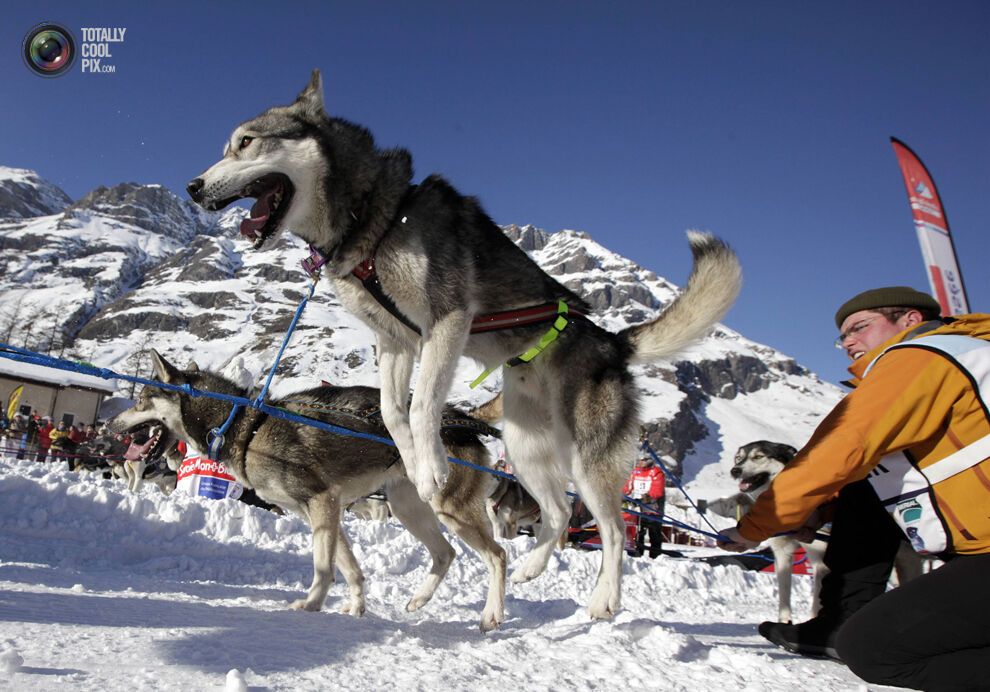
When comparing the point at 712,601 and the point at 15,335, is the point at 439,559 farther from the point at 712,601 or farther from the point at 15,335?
the point at 15,335

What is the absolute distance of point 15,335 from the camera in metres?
63.9

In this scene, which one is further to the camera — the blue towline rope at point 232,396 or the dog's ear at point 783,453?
the dog's ear at point 783,453

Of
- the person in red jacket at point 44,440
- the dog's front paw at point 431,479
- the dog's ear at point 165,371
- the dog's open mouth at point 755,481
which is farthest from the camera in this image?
the person in red jacket at point 44,440

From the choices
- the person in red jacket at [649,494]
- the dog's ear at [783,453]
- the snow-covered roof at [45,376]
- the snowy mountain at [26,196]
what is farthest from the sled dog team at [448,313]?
the snowy mountain at [26,196]

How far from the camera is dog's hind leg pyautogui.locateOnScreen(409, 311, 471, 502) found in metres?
2.47

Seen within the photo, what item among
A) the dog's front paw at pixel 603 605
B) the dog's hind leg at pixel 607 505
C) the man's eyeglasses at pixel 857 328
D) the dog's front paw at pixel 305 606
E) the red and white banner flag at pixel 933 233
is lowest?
the dog's front paw at pixel 305 606

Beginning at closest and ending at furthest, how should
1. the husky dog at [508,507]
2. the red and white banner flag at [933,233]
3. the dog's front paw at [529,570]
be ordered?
the dog's front paw at [529,570] → the red and white banner flag at [933,233] → the husky dog at [508,507]

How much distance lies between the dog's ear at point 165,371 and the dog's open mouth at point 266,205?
239 cm

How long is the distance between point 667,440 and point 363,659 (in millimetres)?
89502

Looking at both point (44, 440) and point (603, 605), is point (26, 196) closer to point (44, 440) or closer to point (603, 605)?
point (44, 440)

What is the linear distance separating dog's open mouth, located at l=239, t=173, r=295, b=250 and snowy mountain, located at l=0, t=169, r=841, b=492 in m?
63.3

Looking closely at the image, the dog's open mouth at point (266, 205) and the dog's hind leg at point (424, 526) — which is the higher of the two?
the dog's open mouth at point (266, 205)

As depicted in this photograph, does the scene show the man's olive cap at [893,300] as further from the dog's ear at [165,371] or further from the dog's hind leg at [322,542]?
the dog's ear at [165,371]

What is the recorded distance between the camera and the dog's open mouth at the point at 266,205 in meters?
2.58
